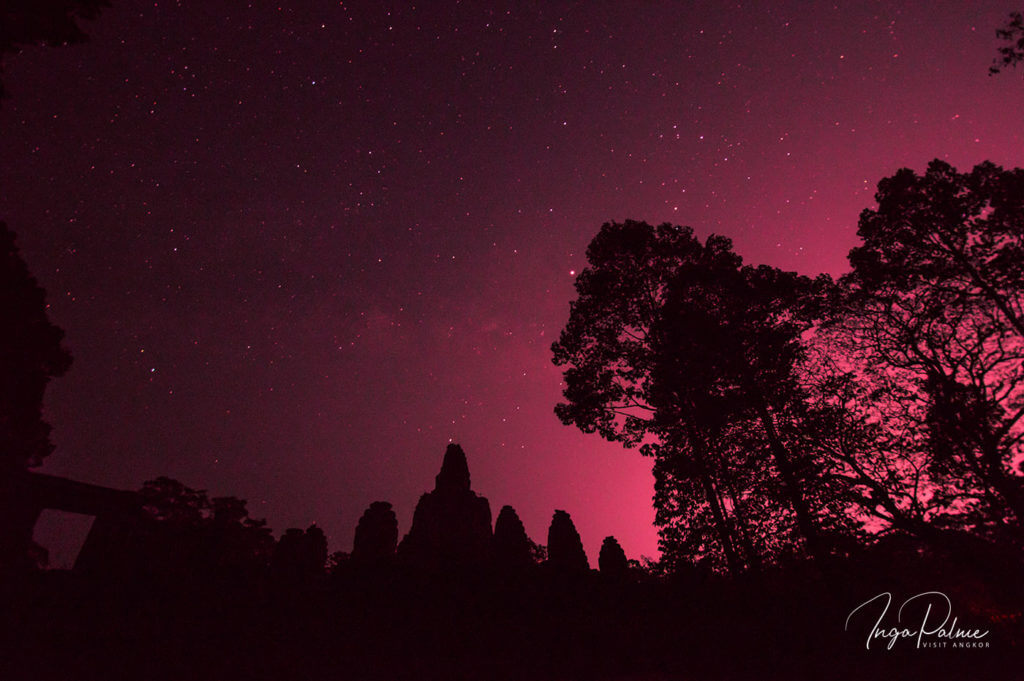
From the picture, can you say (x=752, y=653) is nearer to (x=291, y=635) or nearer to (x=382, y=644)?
(x=382, y=644)

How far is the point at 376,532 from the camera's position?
1619 inches

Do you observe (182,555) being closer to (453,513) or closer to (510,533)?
(510,533)

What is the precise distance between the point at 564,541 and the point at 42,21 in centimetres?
4724

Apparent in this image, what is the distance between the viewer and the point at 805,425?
12305 millimetres

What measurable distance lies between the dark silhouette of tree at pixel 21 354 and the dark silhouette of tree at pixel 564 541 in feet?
128

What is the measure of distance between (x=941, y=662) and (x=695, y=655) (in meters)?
6.20

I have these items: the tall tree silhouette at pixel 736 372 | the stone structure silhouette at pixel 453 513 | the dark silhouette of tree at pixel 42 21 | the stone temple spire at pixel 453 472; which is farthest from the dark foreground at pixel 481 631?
the stone temple spire at pixel 453 472

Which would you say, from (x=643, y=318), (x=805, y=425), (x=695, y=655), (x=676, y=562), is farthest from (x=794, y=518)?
(x=643, y=318)

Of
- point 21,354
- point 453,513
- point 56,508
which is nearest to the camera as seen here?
Answer: point 21,354

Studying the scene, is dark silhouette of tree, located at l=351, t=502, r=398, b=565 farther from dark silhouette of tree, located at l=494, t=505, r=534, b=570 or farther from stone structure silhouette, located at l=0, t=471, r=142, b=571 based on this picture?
stone structure silhouette, located at l=0, t=471, r=142, b=571

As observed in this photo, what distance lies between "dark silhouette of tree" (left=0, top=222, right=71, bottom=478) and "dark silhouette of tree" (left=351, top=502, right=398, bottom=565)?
26630mm

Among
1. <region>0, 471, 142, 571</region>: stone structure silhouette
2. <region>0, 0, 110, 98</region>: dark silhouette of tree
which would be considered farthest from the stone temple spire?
<region>0, 0, 110, 98</region>: dark silhouette of tree

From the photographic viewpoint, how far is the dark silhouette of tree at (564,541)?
43.3 m

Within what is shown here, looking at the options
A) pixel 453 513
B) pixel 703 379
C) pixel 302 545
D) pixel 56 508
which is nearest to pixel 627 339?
pixel 703 379
